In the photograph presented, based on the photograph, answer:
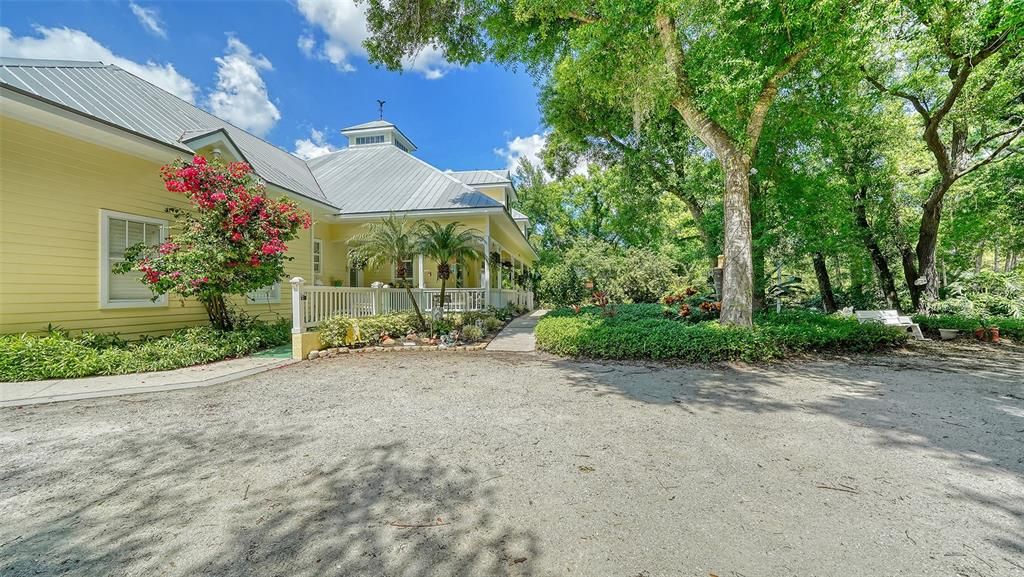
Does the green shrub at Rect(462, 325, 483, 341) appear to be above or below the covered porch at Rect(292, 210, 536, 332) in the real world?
below

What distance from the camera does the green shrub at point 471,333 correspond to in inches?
357

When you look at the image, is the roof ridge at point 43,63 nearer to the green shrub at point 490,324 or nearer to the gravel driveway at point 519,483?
the gravel driveway at point 519,483

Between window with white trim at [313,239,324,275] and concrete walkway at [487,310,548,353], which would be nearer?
concrete walkway at [487,310,548,353]

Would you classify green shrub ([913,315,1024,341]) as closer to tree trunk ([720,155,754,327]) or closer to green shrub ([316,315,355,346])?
tree trunk ([720,155,754,327])

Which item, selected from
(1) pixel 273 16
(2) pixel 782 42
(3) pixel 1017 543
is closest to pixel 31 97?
(1) pixel 273 16

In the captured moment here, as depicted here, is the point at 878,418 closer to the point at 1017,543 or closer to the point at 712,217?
the point at 1017,543

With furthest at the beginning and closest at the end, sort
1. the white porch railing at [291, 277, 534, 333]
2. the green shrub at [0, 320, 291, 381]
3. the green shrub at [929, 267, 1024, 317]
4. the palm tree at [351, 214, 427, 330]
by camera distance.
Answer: the green shrub at [929, 267, 1024, 317]
the palm tree at [351, 214, 427, 330]
the white porch railing at [291, 277, 534, 333]
the green shrub at [0, 320, 291, 381]

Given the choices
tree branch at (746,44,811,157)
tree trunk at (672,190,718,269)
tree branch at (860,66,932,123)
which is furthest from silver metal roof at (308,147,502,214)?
tree branch at (860,66,932,123)

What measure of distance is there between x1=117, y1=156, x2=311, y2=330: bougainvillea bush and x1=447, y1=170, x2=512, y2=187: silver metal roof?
11.5m

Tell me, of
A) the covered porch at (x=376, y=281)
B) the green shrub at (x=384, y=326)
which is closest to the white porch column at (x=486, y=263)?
the covered porch at (x=376, y=281)

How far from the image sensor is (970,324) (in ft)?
30.7

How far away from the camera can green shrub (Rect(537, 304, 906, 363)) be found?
678cm

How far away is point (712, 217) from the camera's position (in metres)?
10.8

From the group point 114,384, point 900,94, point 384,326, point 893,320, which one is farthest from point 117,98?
point 893,320
